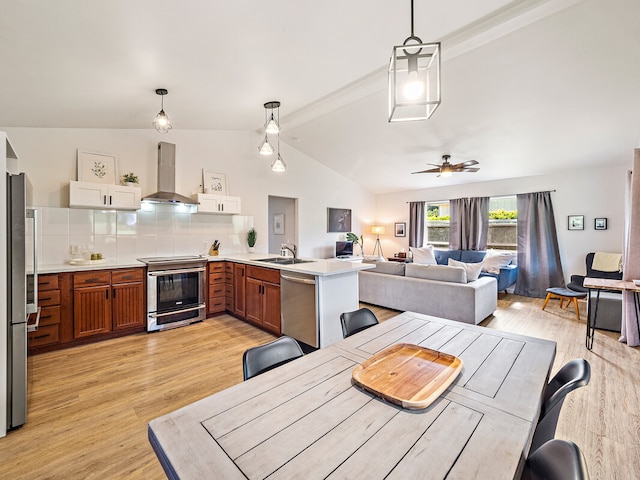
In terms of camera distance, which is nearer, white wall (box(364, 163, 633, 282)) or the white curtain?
the white curtain

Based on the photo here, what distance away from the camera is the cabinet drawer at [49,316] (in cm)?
300

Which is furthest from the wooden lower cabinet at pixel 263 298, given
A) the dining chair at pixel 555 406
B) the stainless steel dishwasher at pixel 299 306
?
the dining chair at pixel 555 406

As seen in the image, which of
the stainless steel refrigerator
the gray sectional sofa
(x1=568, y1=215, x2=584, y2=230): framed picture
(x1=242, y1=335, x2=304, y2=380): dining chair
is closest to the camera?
(x1=242, y1=335, x2=304, y2=380): dining chair

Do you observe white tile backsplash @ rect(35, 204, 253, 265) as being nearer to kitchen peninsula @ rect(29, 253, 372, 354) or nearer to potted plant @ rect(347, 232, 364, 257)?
kitchen peninsula @ rect(29, 253, 372, 354)

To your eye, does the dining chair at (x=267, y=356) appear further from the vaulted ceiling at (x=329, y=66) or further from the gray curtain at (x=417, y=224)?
the gray curtain at (x=417, y=224)

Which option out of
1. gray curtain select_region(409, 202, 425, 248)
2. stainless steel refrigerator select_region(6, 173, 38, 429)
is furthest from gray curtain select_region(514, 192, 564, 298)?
stainless steel refrigerator select_region(6, 173, 38, 429)

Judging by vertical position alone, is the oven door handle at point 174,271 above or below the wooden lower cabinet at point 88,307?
above

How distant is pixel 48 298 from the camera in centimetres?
302

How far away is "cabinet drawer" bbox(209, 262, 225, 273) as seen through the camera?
4.30 m

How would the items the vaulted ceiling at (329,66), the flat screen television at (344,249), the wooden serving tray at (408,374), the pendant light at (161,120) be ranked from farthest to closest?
the flat screen television at (344,249) < the pendant light at (161,120) < the vaulted ceiling at (329,66) < the wooden serving tray at (408,374)

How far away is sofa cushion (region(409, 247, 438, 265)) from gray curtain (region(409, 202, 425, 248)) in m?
0.59

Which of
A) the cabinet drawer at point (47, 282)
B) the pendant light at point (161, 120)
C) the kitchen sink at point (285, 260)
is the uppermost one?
the pendant light at point (161, 120)

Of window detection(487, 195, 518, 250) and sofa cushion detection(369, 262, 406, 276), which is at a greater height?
window detection(487, 195, 518, 250)

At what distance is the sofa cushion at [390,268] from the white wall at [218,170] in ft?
7.19
